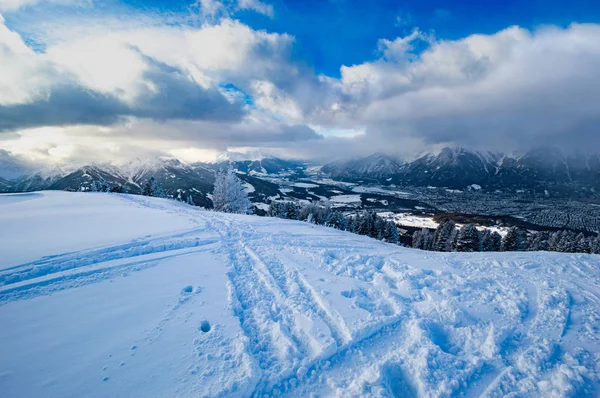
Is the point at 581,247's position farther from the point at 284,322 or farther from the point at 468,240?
the point at 284,322

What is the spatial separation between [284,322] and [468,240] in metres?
48.4

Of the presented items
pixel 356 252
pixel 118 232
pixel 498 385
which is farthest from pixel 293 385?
pixel 118 232

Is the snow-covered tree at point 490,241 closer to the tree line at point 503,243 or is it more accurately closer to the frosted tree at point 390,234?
the tree line at point 503,243

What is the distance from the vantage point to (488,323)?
6.73 meters

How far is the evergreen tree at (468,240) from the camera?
43.9 m

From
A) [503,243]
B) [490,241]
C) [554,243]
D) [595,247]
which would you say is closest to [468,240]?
[503,243]

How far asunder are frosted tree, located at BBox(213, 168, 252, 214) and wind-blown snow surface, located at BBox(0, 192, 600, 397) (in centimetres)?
3217

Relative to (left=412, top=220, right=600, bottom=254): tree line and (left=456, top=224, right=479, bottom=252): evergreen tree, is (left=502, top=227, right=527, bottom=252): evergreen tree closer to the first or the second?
(left=412, top=220, right=600, bottom=254): tree line

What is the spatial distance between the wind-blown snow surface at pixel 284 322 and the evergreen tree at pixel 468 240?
36660mm

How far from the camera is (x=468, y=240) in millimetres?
44406

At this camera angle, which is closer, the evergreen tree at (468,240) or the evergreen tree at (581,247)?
the evergreen tree at (468,240)

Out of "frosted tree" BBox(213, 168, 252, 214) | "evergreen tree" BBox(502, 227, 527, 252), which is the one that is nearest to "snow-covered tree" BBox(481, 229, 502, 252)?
"evergreen tree" BBox(502, 227, 527, 252)

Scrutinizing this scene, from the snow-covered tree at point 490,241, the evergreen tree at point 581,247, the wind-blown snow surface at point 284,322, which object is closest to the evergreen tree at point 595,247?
the evergreen tree at point 581,247

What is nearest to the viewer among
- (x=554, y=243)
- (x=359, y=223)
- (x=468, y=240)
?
(x=468, y=240)
